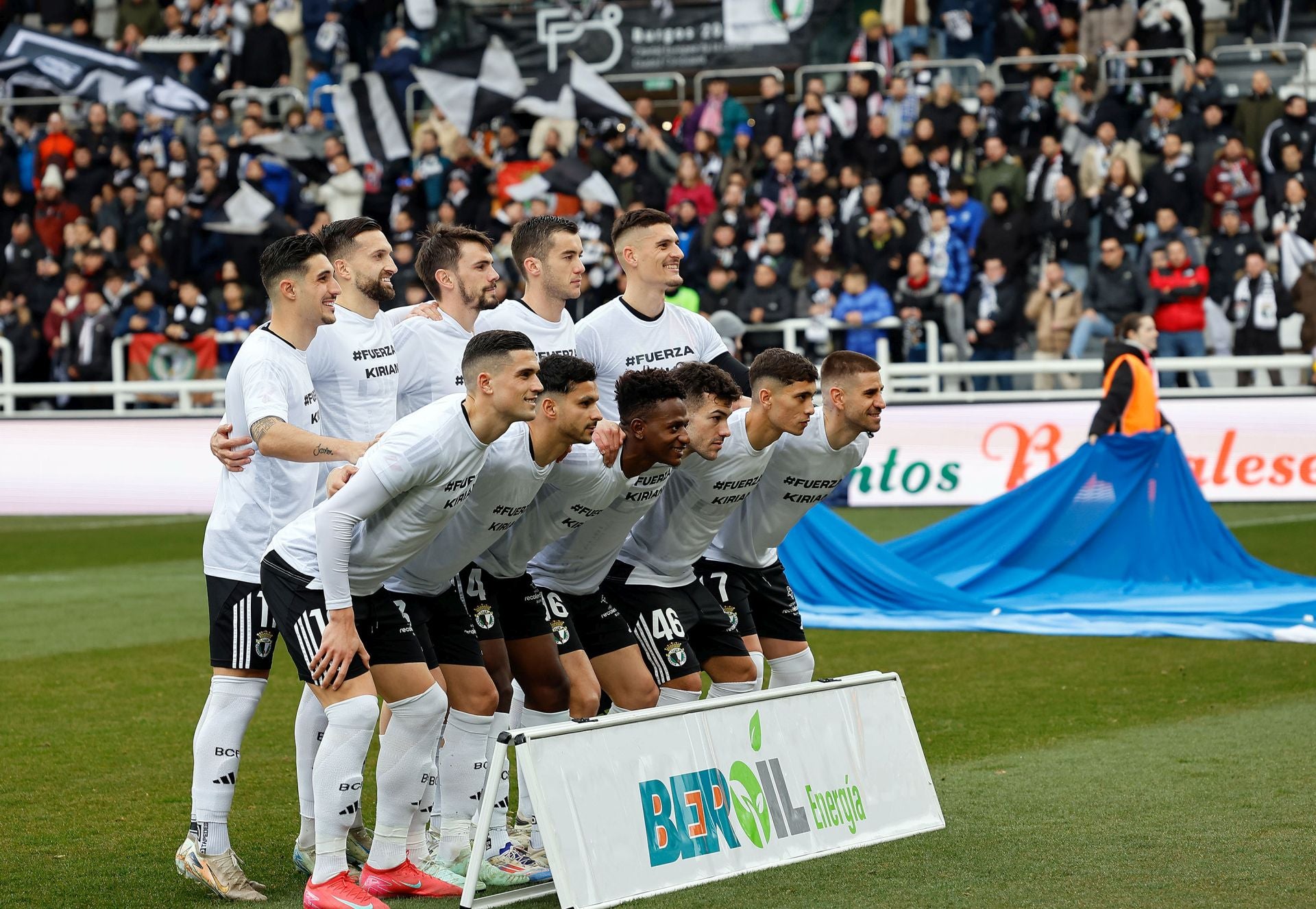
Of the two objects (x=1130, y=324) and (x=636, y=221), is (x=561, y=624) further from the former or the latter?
(x=1130, y=324)

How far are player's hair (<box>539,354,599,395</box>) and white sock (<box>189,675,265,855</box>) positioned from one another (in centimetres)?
151

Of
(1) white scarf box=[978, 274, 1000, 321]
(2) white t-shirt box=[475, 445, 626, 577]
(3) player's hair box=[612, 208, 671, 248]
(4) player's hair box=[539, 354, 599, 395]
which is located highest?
(3) player's hair box=[612, 208, 671, 248]

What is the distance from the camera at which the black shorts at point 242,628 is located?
6238 millimetres

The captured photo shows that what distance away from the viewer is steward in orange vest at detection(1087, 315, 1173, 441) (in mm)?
13867

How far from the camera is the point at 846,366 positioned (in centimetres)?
691

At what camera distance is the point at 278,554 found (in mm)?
5848

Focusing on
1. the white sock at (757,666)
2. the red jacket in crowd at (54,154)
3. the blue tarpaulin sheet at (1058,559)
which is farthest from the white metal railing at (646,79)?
the white sock at (757,666)

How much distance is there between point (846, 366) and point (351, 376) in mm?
1864

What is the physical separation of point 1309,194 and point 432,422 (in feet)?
51.6

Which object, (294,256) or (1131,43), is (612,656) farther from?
(1131,43)

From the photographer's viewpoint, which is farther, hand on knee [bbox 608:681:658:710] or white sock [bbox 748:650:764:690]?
white sock [bbox 748:650:764:690]

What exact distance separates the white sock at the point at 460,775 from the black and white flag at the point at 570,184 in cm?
1540

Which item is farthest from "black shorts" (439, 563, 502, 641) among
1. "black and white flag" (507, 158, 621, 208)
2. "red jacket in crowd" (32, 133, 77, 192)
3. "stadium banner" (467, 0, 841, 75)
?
"red jacket in crowd" (32, 133, 77, 192)

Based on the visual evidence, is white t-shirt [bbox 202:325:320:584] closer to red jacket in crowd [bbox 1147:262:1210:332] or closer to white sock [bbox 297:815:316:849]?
white sock [bbox 297:815:316:849]
